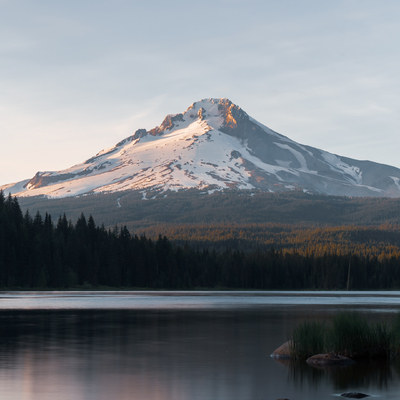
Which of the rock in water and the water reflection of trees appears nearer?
the water reflection of trees

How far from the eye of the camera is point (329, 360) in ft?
107

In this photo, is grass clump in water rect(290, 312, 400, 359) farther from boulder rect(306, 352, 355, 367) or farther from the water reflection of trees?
boulder rect(306, 352, 355, 367)

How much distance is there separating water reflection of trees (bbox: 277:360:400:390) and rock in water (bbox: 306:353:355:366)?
1.46 feet

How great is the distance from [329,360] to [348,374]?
274 cm

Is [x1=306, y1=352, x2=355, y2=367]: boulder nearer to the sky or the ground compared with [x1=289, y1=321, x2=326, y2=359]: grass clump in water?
nearer to the ground

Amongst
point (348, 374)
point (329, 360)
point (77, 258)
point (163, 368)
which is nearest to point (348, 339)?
point (329, 360)

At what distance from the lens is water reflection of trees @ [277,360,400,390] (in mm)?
27953

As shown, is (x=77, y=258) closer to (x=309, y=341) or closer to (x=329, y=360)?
(x=309, y=341)

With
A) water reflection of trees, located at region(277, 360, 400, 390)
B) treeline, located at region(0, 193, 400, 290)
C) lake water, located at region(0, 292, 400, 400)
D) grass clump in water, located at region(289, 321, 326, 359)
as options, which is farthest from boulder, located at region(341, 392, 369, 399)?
treeline, located at region(0, 193, 400, 290)

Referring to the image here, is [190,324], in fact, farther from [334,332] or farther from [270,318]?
[334,332]

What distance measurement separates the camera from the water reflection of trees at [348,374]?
1101 inches

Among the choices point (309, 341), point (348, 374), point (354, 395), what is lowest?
point (348, 374)

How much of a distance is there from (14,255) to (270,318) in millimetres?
90226

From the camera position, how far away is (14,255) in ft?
467
